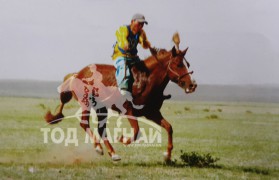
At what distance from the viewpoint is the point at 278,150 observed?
10891 mm

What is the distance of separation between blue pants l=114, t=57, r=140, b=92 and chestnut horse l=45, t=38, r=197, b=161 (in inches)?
4.2

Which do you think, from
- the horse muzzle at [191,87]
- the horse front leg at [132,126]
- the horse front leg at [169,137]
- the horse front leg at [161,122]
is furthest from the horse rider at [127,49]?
the horse muzzle at [191,87]

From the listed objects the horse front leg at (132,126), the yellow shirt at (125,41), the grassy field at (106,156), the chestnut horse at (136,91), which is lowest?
the grassy field at (106,156)

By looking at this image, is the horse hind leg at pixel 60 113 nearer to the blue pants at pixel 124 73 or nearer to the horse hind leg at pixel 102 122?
the horse hind leg at pixel 102 122

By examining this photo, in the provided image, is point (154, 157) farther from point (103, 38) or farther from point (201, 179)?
point (103, 38)

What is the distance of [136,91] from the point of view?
28.7ft

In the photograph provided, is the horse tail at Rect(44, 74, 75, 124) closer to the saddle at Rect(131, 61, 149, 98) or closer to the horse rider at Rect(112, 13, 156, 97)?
the horse rider at Rect(112, 13, 156, 97)

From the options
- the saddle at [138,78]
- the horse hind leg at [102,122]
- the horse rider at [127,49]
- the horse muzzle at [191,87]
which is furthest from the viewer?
the horse hind leg at [102,122]

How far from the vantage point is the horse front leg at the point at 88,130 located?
882 centimetres

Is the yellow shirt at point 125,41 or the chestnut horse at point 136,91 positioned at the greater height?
the yellow shirt at point 125,41

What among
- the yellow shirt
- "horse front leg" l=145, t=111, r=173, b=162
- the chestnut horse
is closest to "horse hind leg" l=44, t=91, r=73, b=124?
the chestnut horse

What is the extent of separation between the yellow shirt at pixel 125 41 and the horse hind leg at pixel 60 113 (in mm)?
1250

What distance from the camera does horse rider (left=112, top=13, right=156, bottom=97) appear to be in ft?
28.3

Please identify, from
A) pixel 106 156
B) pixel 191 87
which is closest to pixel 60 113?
pixel 106 156
